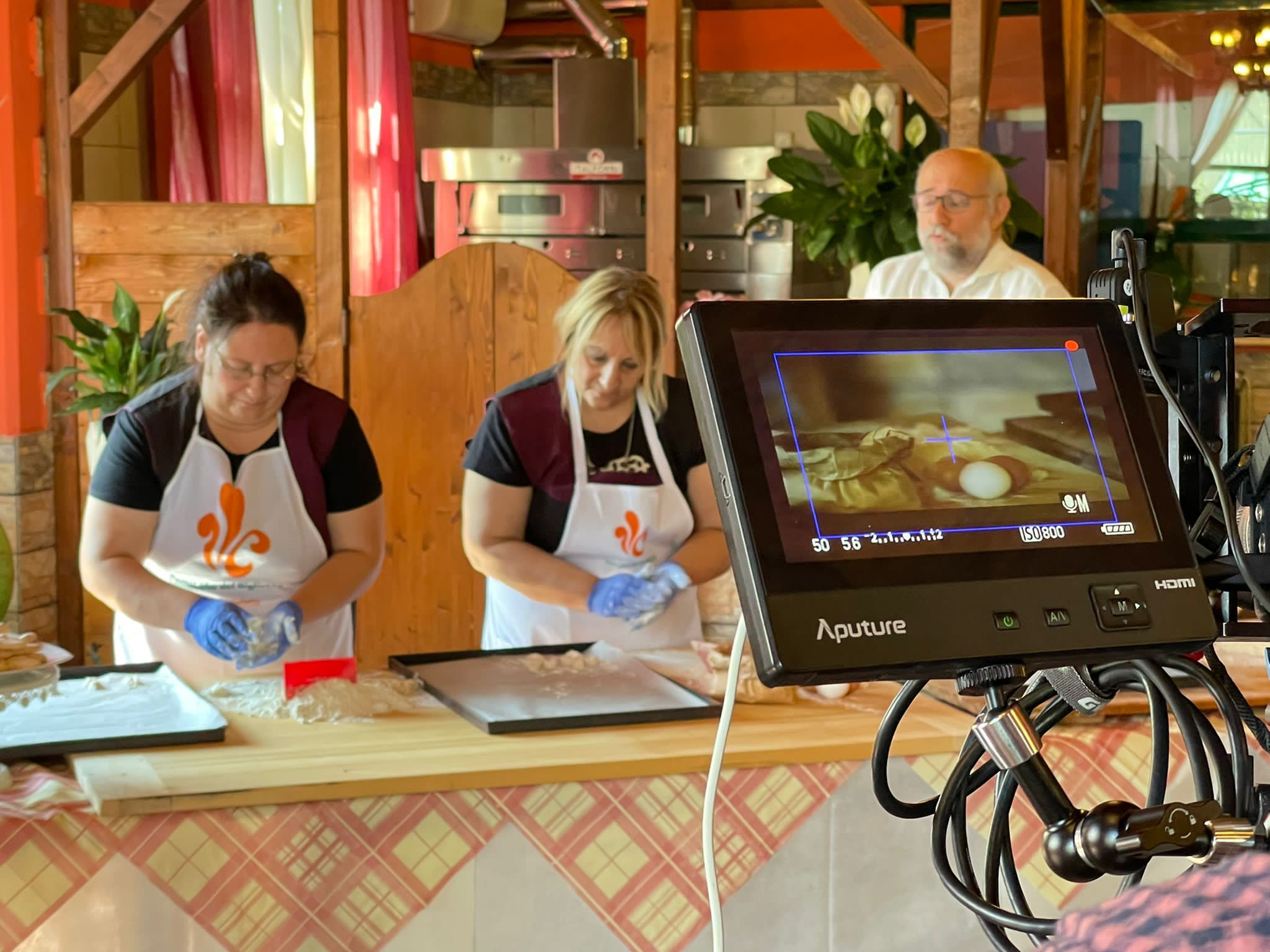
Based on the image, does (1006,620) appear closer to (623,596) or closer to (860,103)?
(623,596)

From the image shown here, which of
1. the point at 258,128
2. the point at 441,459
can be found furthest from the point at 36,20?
the point at 441,459

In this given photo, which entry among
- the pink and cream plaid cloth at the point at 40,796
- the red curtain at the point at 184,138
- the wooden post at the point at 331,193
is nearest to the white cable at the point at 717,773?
the pink and cream plaid cloth at the point at 40,796

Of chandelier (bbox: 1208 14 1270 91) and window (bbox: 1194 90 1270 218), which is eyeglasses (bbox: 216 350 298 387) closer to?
window (bbox: 1194 90 1270 218)

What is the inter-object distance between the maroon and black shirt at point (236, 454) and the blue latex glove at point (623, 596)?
476 millimetres

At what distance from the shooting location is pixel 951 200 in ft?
11.4

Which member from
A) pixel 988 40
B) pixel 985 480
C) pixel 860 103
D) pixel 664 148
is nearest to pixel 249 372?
pixel 664 148

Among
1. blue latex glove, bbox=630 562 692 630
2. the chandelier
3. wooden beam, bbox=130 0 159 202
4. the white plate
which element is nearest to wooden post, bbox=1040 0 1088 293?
the chandelier

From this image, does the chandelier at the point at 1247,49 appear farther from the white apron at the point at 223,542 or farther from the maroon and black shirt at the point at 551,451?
the white apron at the point at 223,542

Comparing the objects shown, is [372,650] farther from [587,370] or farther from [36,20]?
[36,20]

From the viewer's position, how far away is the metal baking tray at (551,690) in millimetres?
1905

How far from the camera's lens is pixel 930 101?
374 centimetres

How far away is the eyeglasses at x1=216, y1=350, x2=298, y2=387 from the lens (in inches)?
97.5

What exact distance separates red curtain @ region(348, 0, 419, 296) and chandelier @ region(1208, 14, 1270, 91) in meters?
3.11

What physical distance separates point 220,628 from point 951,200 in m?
2.08
